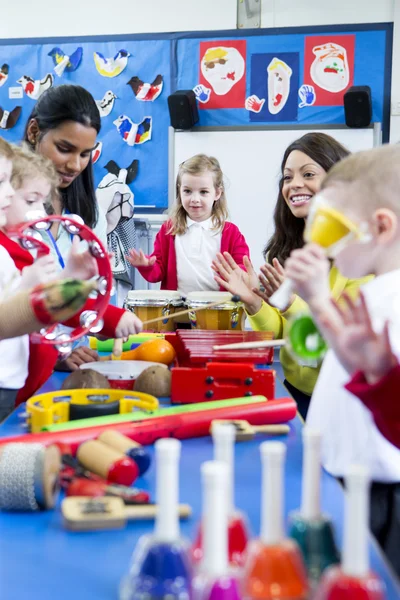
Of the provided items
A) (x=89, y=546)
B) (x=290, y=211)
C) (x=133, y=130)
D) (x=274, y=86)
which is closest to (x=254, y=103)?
(x=274, y=86)

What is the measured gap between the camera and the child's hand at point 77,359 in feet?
5.98

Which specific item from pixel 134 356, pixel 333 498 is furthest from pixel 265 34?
pixel 333 498

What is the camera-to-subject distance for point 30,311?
1.19 meters

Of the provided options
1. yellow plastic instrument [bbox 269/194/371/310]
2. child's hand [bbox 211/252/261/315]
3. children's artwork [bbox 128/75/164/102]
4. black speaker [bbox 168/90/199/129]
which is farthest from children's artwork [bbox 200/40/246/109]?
yellow plastic instrument [bbox 269/194/371/310]

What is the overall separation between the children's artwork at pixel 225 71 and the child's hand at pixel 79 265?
12.2 ft

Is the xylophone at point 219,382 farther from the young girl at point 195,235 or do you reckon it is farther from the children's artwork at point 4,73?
the children's artwork at point 4,73

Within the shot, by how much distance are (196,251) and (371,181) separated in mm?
2361

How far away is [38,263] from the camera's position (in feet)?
4.73

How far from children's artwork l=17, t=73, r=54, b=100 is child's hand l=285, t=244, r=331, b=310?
4.63 m

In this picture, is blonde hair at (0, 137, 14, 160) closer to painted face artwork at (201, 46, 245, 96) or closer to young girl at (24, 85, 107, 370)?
young girl at (24, 85, 107, 370)

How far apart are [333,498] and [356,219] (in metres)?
0.46

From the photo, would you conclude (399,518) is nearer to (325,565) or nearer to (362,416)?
(362,416)

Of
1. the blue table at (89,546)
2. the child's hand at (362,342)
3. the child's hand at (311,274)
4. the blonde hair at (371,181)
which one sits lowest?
the blue table at (89,546)

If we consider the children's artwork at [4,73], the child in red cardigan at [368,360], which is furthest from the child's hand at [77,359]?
the children's artwork at [4,73]
